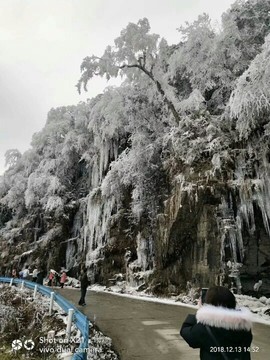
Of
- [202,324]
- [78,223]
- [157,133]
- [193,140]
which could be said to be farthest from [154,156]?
[202,324]

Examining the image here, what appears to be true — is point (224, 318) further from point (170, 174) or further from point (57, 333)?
point (170, 174)

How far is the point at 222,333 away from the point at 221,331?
2 centimetres

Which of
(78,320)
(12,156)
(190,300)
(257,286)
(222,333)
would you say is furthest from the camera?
(12,156)

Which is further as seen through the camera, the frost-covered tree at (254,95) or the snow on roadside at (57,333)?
the frost-covered tree at (254,95)

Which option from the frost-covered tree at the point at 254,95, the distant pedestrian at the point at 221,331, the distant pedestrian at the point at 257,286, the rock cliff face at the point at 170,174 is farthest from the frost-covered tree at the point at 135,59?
the distant pedestrian at the point at 221,331

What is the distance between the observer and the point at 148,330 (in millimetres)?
8102

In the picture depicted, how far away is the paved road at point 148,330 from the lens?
6.30 meters

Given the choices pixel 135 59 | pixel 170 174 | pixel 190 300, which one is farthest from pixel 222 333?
pixel 135 59

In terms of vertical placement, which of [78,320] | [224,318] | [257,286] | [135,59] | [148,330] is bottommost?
[148,330]

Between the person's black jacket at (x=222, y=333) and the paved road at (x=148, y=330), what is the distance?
3816 mm

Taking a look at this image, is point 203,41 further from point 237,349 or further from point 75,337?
point 237,349

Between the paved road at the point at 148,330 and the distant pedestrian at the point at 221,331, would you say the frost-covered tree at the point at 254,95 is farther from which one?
the distant pedestrian at the point at 221,331

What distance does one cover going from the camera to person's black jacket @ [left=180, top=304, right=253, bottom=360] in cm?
265

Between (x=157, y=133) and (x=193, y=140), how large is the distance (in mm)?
4234
